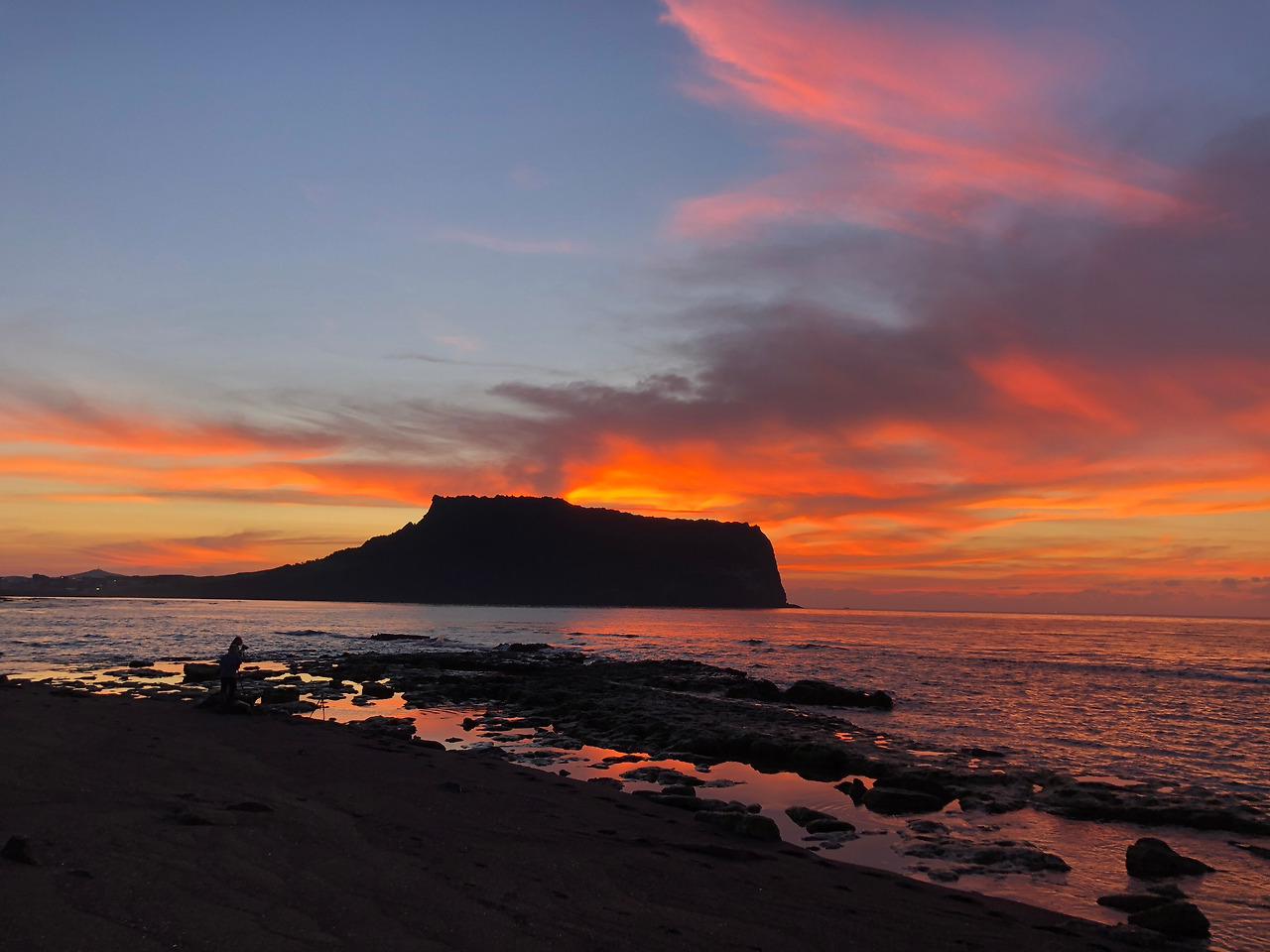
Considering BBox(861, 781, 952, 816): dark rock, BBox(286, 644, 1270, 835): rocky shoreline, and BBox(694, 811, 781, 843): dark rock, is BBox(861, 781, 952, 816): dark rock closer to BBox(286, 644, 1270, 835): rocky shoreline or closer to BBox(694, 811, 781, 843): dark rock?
BBox(286, 644, 1270, 835): rocky shoreline

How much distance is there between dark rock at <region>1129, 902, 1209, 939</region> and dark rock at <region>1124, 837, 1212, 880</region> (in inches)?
96.6

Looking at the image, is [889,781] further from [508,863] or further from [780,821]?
[508,863]

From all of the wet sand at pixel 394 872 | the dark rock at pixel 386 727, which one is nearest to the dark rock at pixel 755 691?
the dark rock at pixel 386 727

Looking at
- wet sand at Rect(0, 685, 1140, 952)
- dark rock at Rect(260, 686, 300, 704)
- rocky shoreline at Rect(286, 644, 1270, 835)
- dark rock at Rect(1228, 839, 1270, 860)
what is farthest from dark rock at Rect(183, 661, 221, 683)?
dark rock at Rect(1228, 839, 1270, 860)

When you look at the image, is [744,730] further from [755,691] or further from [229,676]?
[229,676]

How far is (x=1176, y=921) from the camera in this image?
9344 millimetres

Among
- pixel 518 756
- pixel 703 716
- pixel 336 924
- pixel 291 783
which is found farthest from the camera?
pixel 703 716

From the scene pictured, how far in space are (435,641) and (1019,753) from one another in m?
55.3

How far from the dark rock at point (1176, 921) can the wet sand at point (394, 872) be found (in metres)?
0.78

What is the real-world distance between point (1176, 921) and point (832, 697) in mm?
23950

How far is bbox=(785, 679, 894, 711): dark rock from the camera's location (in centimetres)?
3198

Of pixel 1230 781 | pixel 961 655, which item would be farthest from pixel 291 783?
pixel 961 655

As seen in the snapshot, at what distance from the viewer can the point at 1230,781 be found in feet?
61.8

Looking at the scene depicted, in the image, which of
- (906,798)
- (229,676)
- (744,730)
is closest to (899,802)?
(906,798)
